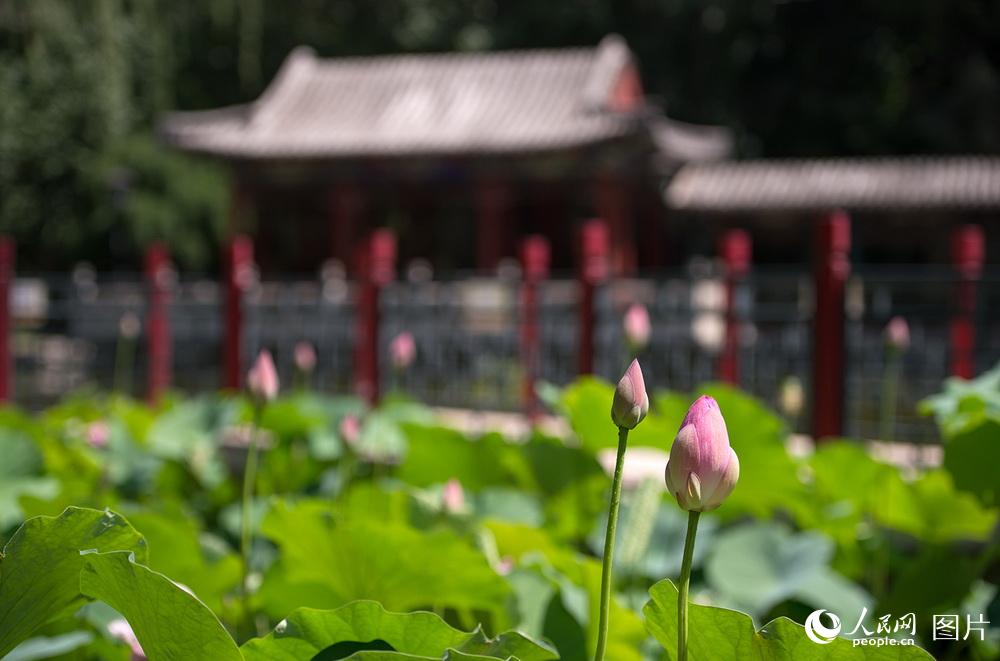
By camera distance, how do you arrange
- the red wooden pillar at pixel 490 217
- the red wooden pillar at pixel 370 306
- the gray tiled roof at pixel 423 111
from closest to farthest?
the red wooden pillar at pixel 370 306 < the gray tiled roof at pixel 423 111 < the red wooden pillar at pixel 490 217

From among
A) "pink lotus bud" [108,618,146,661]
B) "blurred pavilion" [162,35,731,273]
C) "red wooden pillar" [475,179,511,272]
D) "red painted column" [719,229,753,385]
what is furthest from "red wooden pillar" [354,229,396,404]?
"red wooden pillar" [475,179,511,272]

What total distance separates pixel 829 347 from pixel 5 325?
394 cm

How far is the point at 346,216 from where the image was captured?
13930mm

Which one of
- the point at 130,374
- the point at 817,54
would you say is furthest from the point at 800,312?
the point at 817,54

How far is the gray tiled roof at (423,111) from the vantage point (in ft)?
40.9

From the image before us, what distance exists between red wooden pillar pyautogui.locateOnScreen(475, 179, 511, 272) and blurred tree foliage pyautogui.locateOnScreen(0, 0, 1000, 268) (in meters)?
6.06

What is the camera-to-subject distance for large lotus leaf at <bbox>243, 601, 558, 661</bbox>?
69 cm

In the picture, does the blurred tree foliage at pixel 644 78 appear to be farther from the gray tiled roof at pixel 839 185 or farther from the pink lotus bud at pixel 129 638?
the pink lotus bud at pixel 129 638

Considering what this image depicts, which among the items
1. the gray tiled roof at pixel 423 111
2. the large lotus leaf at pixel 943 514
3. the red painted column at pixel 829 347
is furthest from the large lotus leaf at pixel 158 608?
the gray tiled roof at pixel 423 111

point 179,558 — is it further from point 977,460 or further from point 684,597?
point 977,460

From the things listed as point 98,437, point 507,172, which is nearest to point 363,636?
point 98,437

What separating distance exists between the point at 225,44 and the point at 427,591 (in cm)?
1946

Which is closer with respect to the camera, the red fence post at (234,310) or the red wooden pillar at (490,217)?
the red fence post at (234,310)

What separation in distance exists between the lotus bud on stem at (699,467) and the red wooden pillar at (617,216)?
12.3 meters
